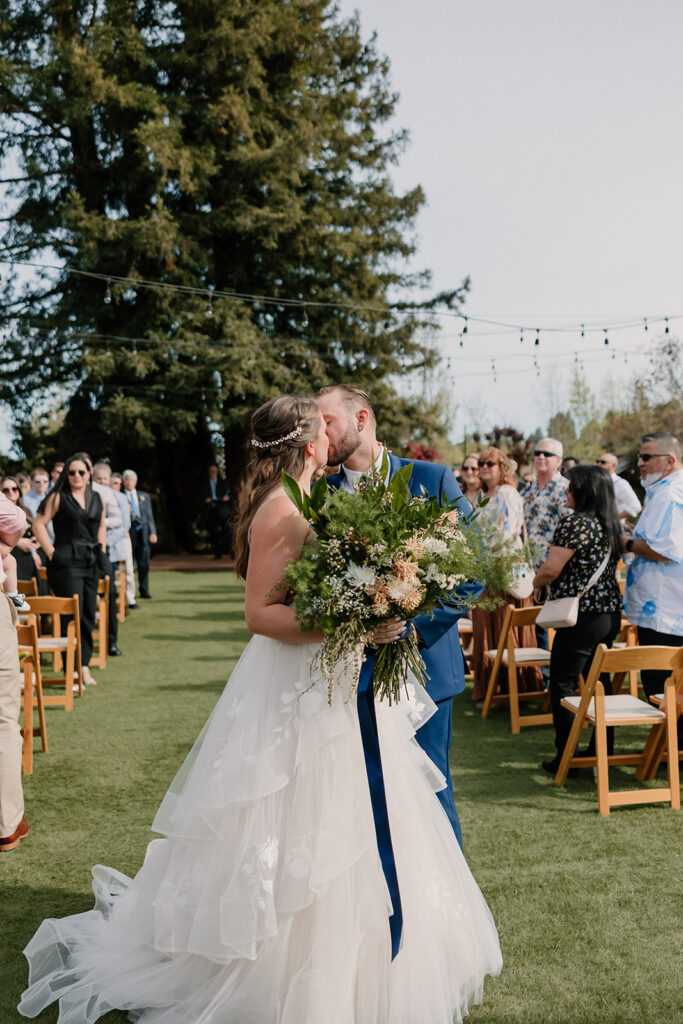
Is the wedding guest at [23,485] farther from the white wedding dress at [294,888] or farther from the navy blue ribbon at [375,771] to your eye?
the navy blue ribbon at [375,771]

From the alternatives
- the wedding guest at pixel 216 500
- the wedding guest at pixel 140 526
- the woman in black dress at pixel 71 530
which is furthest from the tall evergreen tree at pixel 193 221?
the woman in black dress at pixel 71 530

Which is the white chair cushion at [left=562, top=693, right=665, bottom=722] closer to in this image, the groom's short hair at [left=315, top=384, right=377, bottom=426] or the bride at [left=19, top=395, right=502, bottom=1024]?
the bride at [left=19, top=395, right=502, bottom=1024]

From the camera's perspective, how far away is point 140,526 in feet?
52.5

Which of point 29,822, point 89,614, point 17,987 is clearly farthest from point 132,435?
point 17,987

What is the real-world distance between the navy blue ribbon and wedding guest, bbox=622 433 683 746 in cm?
389

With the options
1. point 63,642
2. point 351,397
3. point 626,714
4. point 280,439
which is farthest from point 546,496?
point 280,439

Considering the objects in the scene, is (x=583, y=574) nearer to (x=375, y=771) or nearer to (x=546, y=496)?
(x=546, y=496)

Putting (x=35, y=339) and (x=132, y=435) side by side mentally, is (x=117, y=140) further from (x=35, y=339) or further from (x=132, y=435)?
(x=132, y=435)

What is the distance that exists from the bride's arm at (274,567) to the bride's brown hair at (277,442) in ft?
0.47

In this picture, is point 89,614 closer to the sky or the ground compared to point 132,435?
closer to the ground

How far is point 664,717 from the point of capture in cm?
564

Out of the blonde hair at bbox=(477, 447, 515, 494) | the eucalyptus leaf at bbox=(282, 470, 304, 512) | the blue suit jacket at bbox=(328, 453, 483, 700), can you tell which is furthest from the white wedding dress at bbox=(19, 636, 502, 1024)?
the blonde hair at bbox=(477, 447, 515, 494)

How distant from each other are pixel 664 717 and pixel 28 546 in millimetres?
6057

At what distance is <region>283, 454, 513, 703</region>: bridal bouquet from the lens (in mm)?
2809
